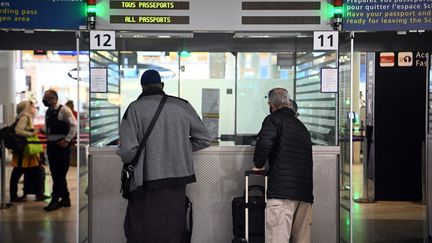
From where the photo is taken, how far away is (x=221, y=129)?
8555 millimetres

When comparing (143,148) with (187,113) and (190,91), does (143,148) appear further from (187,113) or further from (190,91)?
(190,91)

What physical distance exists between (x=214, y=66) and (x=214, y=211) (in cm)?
377

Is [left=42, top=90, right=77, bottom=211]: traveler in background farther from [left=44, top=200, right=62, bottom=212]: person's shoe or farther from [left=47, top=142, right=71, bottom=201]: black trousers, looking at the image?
[left=44, top=200, right=62, bottom=212]: person's shoe

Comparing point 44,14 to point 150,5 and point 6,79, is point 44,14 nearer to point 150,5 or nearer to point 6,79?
point 150,5

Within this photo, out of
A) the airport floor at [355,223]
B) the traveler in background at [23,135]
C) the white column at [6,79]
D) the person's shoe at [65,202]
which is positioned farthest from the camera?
the white column at [6,79]

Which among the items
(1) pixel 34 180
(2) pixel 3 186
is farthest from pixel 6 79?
(2) pixel 3 186

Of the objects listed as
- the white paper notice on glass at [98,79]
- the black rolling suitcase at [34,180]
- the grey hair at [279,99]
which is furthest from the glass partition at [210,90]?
the grey hair at [279,99]

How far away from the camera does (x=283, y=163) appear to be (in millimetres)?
4754

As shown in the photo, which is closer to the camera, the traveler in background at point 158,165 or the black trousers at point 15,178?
the traveler in background at point 158,165

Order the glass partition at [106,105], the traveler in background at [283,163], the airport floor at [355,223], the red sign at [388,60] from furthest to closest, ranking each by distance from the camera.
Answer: the red sign at [388,60]
the airport floor at [355,223]
the glass partition at [106,105]
the traveler in background at [283,163]

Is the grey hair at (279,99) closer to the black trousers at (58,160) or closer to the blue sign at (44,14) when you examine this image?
the blue sign at (44,14)

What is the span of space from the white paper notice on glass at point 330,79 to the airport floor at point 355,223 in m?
2.11

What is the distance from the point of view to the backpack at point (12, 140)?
8875 mm

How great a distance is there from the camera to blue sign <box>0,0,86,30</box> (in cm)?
536
